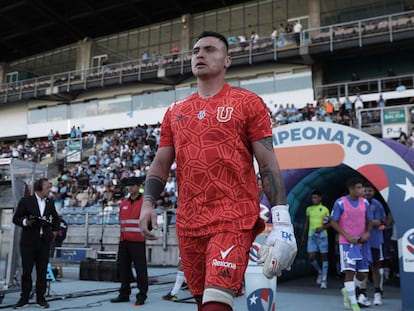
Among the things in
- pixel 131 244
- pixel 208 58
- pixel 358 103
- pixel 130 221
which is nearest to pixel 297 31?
pixel 358 103

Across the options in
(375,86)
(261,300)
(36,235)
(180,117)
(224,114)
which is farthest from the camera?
(375,86)

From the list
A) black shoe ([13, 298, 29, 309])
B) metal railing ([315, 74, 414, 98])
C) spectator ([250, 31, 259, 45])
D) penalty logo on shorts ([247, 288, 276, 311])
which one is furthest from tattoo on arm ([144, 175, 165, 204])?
spectator ([250, 31, 259, 45])

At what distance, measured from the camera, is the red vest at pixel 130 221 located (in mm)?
8328

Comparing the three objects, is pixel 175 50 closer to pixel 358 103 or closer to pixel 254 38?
pixel 254 38

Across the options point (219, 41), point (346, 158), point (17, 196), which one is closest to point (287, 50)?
point (346, 158)

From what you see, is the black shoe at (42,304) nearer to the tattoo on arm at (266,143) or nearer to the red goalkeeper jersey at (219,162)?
the red goalkeeper jersey at (219,162)

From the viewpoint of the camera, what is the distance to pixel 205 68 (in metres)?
2.99

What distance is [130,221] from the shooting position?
27.6ft

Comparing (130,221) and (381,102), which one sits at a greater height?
(381,102)

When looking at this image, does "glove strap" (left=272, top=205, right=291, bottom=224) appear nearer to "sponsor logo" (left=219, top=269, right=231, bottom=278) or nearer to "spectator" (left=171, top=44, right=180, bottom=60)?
"sponsor logo" (left=219, top=269, right=231, bottom=278)

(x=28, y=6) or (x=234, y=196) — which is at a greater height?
(x=28, y=6)

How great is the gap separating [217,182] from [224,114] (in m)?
0.41

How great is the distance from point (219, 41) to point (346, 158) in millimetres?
5914

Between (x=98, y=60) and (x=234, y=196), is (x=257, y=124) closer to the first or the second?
(x=234, y=196)
